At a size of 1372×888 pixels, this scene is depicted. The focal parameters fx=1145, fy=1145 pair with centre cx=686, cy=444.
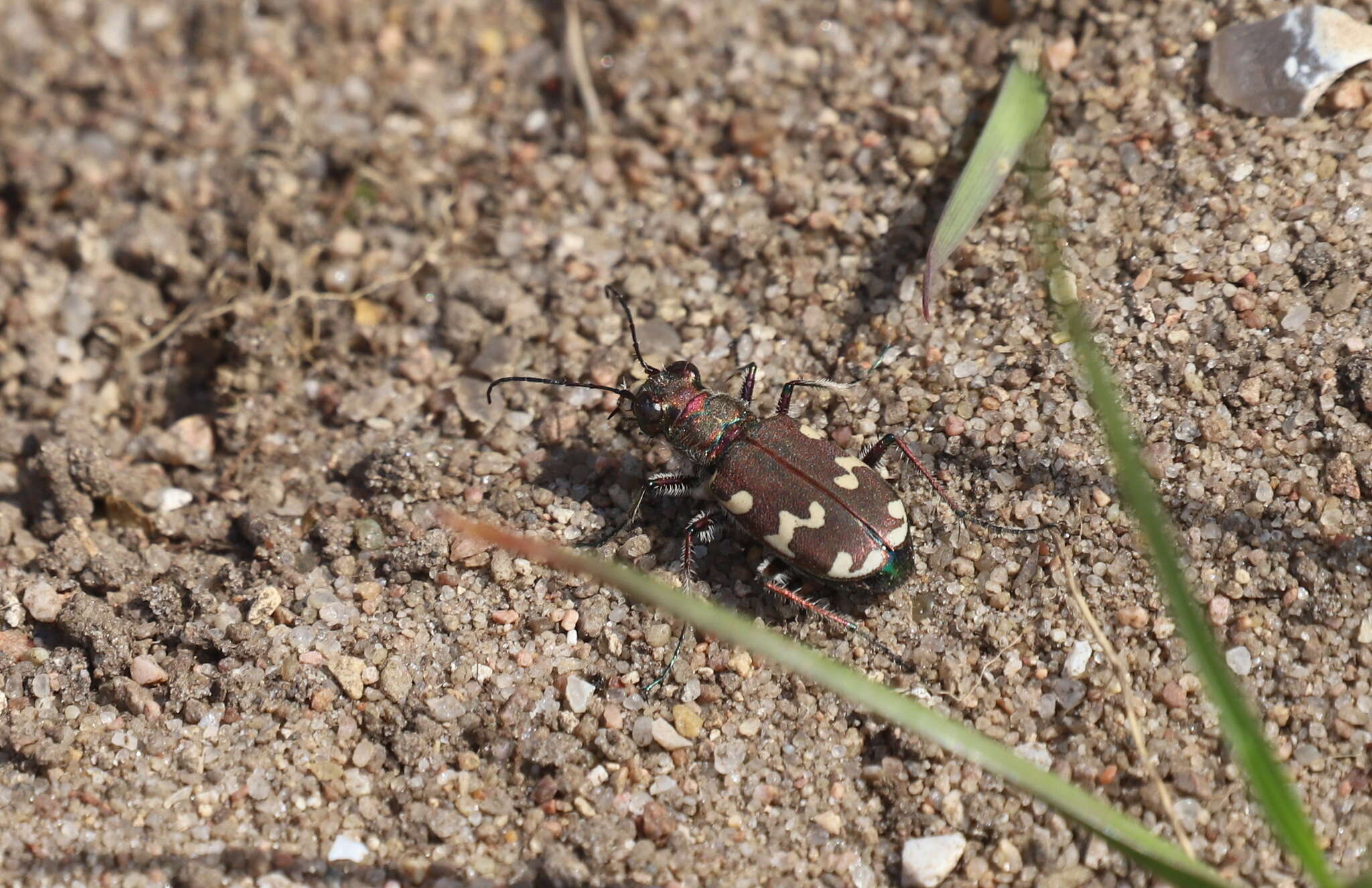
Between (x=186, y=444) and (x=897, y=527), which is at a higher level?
(x=897, y=527)

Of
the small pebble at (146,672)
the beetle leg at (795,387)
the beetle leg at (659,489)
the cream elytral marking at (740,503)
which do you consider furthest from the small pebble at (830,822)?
the small pebble at (146,672)

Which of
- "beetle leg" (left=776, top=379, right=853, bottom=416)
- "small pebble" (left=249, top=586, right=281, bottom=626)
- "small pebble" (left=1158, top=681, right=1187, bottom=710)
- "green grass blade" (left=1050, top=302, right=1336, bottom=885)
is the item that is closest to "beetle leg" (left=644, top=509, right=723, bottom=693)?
"beetle leg" (left=776, top=379, right=853, bottom=416)

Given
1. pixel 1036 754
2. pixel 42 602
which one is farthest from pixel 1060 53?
pixel 42 602

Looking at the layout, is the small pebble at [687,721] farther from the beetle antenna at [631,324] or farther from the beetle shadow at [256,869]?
the beetle antenna at [631,324]

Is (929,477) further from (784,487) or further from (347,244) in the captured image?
(347,244)

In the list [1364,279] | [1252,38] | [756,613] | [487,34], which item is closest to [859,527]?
[756,613]

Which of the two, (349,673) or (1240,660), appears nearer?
(1240,660)
